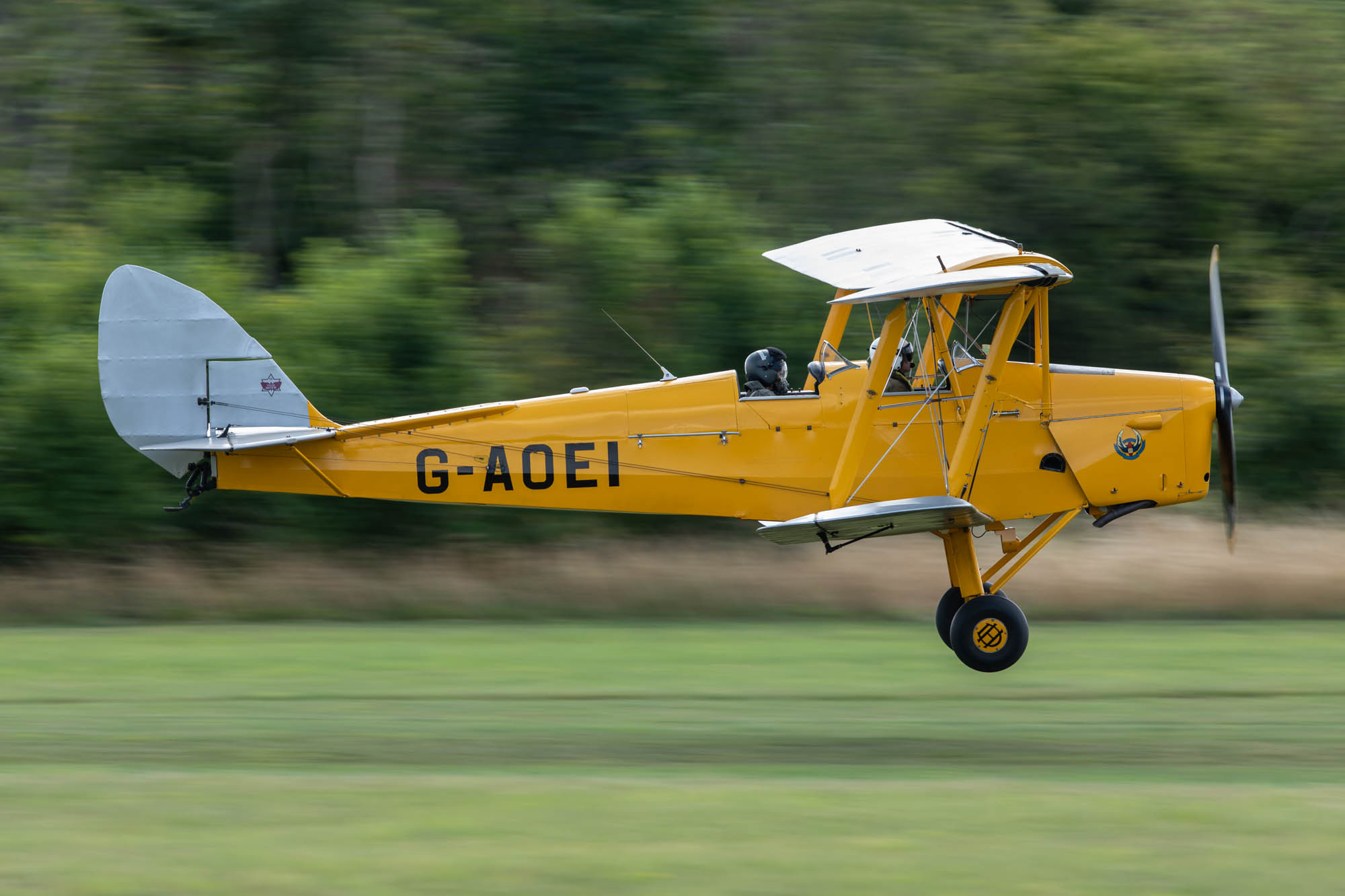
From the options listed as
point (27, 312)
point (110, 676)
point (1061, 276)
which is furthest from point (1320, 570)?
point (27, 312)

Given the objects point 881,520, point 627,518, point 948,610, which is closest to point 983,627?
point 948,610

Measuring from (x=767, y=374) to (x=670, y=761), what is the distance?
2.93 m

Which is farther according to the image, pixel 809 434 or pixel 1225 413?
pixel 809 434

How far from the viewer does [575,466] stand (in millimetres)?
9109

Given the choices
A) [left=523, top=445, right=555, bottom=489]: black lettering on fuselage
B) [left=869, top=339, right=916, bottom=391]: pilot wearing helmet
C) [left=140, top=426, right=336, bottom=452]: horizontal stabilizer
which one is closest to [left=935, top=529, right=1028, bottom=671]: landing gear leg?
[left=869, top=339, right=916, bottom=391]: pilot wearing helmet

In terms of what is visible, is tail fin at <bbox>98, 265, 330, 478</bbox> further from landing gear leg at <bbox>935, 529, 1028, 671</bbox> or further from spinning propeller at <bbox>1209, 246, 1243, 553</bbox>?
spinning propeller at <bbox>1209, 246, 1243, 553</bbox>

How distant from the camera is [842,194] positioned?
55.8ft

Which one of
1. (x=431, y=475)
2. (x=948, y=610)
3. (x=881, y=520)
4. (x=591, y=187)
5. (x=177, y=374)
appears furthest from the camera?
(x=591, y=187)

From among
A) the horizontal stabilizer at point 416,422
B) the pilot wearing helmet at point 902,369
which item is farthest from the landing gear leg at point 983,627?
the horizontal stabilizer at point 416,422

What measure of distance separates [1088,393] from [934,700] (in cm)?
234

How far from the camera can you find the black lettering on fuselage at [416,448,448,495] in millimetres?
9188

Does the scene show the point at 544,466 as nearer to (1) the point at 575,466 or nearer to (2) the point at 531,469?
(2) the point at 531,469

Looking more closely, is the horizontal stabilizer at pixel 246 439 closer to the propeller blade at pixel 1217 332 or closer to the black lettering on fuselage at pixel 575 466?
the black lettering on fuselage at pixel 575 466

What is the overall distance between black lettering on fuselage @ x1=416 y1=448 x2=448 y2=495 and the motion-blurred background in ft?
4.81
